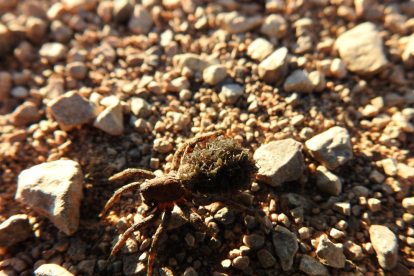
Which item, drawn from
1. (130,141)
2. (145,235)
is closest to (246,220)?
A: (145,235)

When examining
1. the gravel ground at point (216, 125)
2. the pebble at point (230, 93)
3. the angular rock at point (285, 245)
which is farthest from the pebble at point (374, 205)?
the pebble at point (230, 93)

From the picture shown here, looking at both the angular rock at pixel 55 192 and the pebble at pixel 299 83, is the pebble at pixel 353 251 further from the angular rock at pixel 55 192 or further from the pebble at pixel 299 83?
the angular rock at pixel 55 192

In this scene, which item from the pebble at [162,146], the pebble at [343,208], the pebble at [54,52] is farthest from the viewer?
the pebble at [54,52]

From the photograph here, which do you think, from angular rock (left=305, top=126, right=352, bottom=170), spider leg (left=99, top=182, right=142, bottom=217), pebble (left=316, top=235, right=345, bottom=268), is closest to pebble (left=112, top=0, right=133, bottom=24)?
spider leg (left=99, top=182, right=142, bottom=217)

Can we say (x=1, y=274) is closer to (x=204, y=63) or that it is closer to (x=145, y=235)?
(x=145, y=235)

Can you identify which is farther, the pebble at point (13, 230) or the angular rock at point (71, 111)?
the angular rock at point (71, 111)

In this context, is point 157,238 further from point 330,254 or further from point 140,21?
point 140,21

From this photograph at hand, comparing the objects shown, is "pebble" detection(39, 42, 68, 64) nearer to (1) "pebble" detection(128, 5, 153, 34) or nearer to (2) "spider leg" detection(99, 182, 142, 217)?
(1) "pebble" detection(128, 5, 153, 34)
